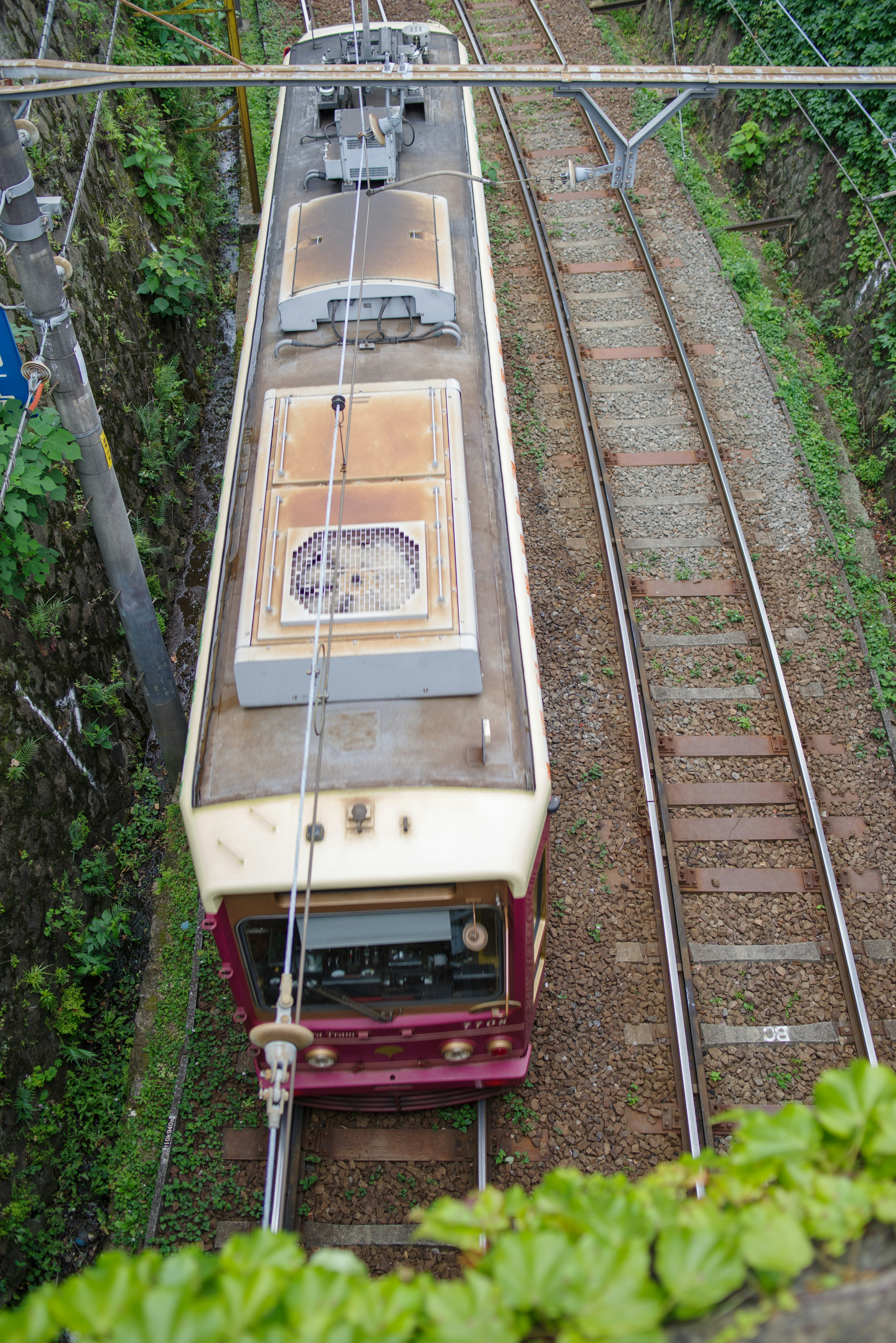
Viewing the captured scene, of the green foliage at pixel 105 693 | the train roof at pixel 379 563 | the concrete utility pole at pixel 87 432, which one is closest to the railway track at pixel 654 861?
the train roof at pixel 379 563

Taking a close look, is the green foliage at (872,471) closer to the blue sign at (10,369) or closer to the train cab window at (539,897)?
the train cab window at (539,897)

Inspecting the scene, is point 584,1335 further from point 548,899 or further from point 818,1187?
point 548,899

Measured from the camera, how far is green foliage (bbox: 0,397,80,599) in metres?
6.61

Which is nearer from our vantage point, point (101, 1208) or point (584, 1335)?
point (584, 1335)

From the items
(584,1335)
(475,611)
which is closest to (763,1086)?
(475,611)

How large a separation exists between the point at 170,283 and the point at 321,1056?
33.4ft

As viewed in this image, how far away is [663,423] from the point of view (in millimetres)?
11578

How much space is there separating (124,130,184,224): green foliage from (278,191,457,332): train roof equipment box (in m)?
5.40

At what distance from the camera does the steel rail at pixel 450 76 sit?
17.1ft

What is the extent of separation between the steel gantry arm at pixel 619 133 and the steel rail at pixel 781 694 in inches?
165

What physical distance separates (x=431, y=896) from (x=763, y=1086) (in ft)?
11.6

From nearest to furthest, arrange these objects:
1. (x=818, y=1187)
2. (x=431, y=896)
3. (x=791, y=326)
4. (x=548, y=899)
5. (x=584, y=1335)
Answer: (x=584, y=1335) < (x=818, y=1187) < (x=431, y=896) < (x=548, y=899) < (x=791, y=326)

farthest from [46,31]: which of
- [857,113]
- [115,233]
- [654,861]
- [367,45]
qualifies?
[654,861]

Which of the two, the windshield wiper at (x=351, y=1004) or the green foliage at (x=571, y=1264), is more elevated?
the windshield wiper at (x=351, y=1004)
